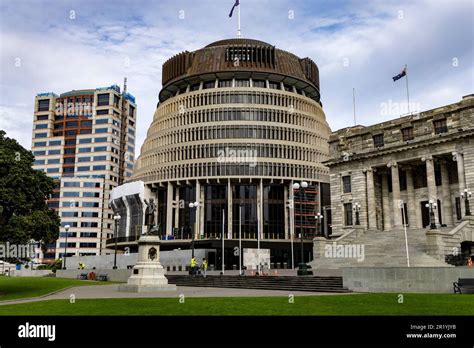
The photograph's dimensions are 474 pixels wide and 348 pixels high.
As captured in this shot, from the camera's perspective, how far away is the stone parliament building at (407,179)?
162ft

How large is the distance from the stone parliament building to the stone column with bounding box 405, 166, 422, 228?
0.12m

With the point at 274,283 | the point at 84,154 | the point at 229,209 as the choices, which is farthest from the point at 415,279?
the point at 84,154

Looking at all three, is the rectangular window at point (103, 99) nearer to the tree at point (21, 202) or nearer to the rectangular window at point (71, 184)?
the rectangular window at point (71, 184)

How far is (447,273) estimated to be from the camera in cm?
2714

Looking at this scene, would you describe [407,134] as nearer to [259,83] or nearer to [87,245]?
[259,83]

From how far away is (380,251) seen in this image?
4866cm

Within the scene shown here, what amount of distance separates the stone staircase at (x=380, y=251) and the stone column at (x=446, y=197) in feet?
12.5

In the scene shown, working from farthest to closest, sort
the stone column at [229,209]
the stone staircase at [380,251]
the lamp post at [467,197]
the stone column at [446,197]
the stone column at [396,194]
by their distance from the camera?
1. the stone column at [229,209]
2. the stone column at [396,194]
3. the stone column at [446,197]
4. the lamp post at [467,197]
5. the stone staircase at [380,251]

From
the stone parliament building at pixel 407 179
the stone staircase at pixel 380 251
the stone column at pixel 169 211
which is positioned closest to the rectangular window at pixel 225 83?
the stone column at pixel 169 211

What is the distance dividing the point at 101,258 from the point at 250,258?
36.1m

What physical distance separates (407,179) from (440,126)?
8236 millimetres

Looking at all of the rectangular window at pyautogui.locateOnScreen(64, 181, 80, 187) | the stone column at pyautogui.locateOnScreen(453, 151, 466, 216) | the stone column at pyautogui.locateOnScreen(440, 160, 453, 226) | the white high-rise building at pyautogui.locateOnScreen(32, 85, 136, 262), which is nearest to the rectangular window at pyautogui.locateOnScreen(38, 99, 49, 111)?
the white high-rise building at pyautogui.locateOnScreen(32, 85, 136, 262)

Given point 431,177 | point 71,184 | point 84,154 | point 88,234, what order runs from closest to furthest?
point 431,177 → point 88,234 → point 71,184 → point 84,154

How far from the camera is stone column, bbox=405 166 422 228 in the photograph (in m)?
56.7
